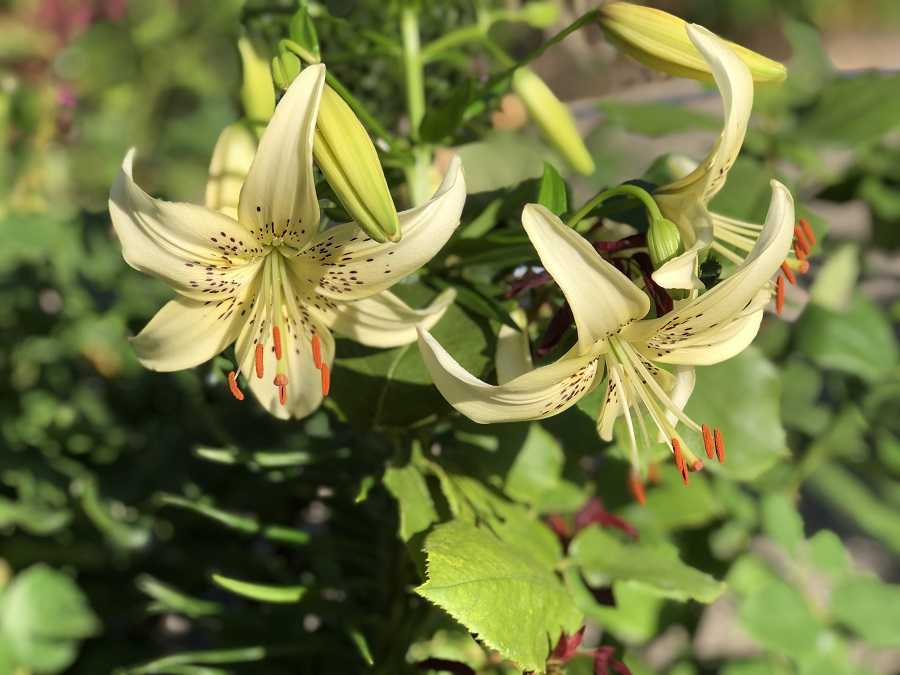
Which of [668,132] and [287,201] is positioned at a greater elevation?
[287,201]

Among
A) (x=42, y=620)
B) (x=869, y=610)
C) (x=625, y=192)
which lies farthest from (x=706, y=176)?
(x=42, y=620)

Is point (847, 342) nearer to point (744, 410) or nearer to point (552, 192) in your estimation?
point (744, 410)

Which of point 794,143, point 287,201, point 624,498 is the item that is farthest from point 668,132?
point 287,201

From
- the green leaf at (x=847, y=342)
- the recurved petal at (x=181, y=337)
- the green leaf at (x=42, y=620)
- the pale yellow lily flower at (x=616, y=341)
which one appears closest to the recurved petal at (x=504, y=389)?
the pale yellow lily flower at (x=616, y=341)

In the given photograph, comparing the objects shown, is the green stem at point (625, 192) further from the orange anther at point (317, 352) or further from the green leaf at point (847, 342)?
the green leaf at point (847, 342)

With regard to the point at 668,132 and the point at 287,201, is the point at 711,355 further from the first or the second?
the point at 668,132

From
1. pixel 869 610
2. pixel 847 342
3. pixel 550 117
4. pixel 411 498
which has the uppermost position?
pixel 550 117

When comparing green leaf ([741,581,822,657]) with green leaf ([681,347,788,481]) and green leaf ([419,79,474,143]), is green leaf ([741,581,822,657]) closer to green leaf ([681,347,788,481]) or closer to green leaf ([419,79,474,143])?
green leaf ([681,347,788,481])
